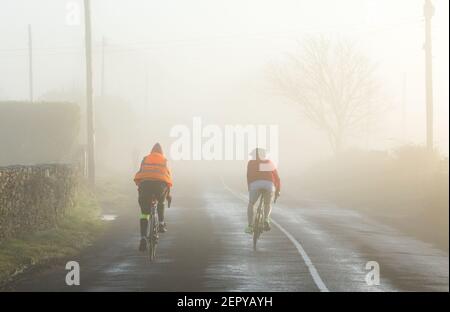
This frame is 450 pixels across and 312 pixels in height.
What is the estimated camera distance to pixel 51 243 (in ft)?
71.7

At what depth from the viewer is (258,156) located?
2127 centimetres

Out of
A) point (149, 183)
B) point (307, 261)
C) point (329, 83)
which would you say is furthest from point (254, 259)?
point (329, 83)

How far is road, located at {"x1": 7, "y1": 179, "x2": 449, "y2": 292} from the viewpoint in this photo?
632 inches

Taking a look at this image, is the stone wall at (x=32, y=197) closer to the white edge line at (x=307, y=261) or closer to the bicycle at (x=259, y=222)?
the bicycle at (x=259, y=222)

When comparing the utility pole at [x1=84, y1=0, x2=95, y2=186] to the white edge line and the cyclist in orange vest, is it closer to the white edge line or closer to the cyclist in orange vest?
the white edge line

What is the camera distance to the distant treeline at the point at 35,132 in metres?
43.1

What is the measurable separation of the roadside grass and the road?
18.0 inches

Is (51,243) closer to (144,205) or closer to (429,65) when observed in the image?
(144,205)

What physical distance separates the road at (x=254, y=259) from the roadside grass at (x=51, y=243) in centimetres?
46

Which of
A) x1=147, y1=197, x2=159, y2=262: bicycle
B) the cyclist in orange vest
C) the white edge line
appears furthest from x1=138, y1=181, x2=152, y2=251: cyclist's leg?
the white edge line

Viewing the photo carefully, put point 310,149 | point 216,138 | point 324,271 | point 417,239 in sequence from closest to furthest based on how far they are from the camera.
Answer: point 324,271, point 417,239, point 310,149, point 216,138
